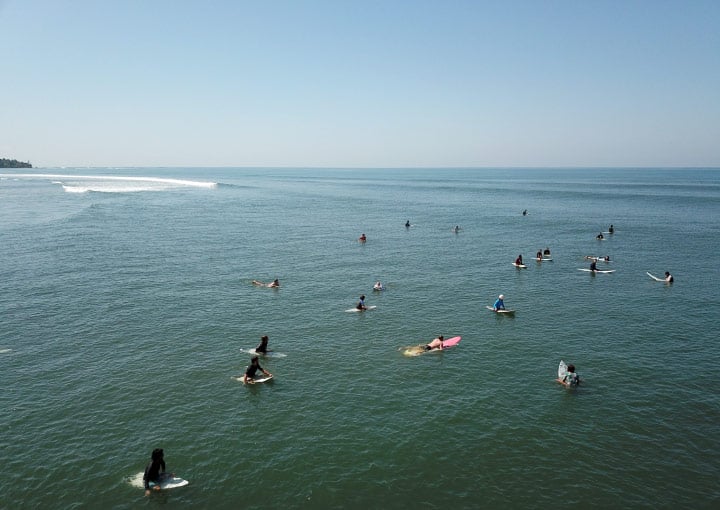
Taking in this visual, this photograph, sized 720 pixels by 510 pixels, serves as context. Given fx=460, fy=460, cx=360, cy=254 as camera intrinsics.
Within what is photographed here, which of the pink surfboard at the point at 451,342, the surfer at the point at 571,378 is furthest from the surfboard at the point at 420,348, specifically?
the surfer at the point at 571,378

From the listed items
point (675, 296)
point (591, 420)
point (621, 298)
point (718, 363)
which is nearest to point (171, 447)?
point (591, 420)

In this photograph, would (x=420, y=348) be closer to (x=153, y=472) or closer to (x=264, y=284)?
(x=153, y=472)

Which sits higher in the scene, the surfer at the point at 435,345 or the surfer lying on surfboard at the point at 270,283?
the surfer lying on surfboard at the point at 270,283

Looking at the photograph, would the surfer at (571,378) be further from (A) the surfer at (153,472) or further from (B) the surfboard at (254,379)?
(A) the surfer at (153,472)

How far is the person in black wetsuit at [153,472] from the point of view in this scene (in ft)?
60.6

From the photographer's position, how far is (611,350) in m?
32.4

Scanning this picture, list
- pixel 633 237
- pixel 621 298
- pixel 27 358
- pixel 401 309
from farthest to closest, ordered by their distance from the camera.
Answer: pixel 633 237 → pixel 621 298 → pixel 401 309 → pixel 27 358

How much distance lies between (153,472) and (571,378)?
22.5 metres

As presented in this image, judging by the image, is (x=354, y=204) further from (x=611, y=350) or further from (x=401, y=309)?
(x=611, y=350)

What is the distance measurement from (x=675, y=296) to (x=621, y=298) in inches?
217

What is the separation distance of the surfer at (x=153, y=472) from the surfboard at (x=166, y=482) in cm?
19

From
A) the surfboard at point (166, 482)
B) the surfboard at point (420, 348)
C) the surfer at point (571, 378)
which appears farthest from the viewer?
the surfboard at point (420, 348)

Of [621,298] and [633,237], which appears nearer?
[621,298]

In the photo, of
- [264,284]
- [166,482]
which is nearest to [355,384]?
[166,482]
